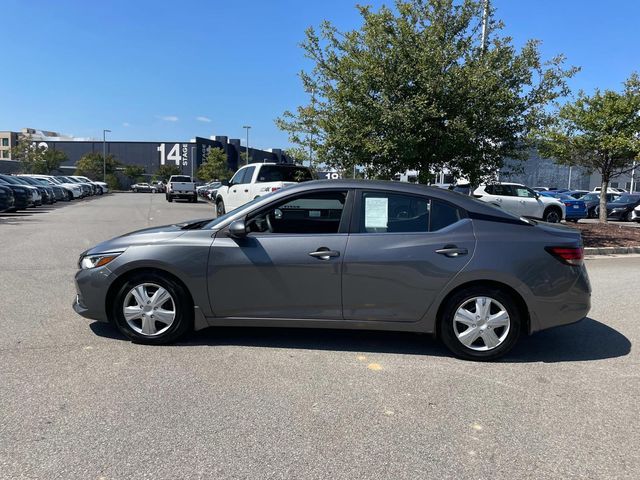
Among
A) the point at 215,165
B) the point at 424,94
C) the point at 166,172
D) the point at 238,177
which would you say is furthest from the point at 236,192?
the point at 166,172

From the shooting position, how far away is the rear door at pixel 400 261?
4.55 metres

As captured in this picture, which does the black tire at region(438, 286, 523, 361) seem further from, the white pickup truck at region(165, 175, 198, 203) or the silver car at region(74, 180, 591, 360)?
the white pickup truck at region(165, 175, 198, 203)

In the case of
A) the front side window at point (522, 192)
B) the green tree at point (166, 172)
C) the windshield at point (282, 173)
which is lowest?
the front side window at point (522, 192)

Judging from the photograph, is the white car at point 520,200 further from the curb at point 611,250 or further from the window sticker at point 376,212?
the window sticker at point 376,212

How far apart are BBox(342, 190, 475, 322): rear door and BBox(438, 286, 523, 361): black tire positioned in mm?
206

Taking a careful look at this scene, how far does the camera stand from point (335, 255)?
15.0 ft

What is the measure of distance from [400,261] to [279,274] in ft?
3.50

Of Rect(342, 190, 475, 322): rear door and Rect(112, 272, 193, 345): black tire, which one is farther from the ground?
Rect(342, 190, 475, 322): rear door

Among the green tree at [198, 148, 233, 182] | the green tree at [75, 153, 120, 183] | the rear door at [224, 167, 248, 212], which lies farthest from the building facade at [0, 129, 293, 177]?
the rear door at [224, 167, 248, 212]

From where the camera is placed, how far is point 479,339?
4.65 meters

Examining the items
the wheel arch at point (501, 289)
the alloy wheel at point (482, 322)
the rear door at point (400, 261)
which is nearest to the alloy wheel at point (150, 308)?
the rear door at point (400, 261)

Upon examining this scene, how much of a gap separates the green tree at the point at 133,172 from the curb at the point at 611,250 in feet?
260

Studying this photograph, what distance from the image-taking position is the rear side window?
472 cm

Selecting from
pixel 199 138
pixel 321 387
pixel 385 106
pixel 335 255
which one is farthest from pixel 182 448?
pixel 199 138
